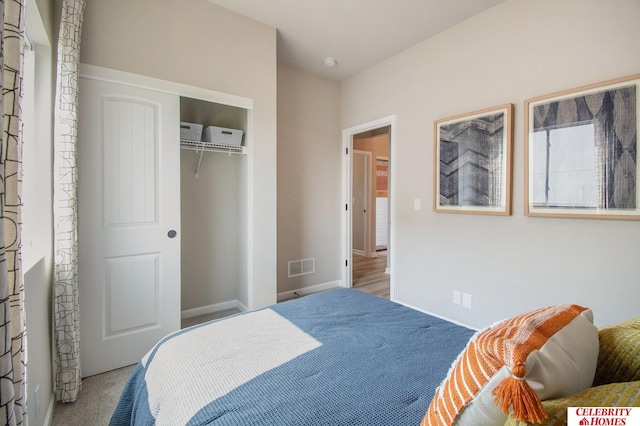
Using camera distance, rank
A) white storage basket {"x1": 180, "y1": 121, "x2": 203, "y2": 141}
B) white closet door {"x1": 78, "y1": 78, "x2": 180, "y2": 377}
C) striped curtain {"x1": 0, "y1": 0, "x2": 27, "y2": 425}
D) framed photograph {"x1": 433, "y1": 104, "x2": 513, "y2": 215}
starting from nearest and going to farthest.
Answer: striped curtain {"x1": 0, "y1": 0, "x2": 27, "y2": 425} < white closet door {"x1": 78, "y1": 78, "x2": 180, "y2": 377} < framed photograph {"x1": 433, "y1": 104, "x2": 513, "y2": 215} < white storage basket {"x1": 180, "y1": 121, "x2": 203, "y2": 141}

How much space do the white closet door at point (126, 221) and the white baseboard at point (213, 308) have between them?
61 cm

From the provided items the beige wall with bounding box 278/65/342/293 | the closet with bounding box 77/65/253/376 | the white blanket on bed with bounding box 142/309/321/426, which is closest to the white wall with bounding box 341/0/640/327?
the beige wall with bounding box 278/65/342/293

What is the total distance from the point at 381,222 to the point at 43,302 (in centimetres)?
605

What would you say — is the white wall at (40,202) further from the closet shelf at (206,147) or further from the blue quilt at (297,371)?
the closet shelf at (206,147)

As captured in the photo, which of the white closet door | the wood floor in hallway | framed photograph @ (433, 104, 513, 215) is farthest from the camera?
the wood floor in hallway

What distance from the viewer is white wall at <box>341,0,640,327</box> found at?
1864 millimetres

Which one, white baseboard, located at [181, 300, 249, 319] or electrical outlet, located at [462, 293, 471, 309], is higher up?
electrical outlet, located at [462, 293, 471, 309]

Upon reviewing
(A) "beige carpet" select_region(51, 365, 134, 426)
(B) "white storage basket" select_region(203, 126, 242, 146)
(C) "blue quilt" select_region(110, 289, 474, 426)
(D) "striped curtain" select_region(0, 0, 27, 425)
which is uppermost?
(B) "white storage basket" select_region(203, 126, 242, 146)

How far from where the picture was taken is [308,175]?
147 inches

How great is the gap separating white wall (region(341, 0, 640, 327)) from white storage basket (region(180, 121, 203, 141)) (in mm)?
2004

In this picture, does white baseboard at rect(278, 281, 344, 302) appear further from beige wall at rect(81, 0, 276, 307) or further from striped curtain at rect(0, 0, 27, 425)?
striped curtain at rect(0, 0, 27, 425)

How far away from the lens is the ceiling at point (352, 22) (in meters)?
2.41

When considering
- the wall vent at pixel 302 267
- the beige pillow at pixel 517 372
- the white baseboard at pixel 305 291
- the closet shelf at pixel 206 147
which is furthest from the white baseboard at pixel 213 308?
the beige pillow at pixel 517 372

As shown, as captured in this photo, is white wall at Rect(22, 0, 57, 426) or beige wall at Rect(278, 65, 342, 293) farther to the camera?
beige wall at Rect(278, 65, 342, 293)
